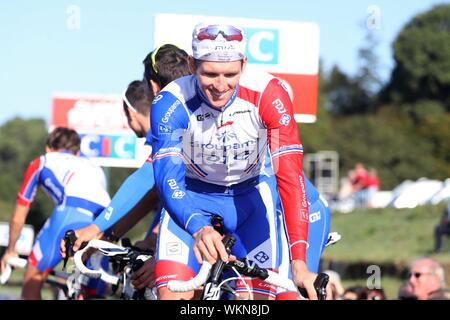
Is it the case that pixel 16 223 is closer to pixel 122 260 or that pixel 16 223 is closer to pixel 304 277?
pixel 122 260

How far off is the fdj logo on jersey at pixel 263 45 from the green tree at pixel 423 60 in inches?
2801

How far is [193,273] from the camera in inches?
251

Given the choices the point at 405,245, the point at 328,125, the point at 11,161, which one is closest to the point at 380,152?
the point at 328,125

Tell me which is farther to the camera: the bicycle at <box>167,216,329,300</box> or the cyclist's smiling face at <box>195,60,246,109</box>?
the cyclist's smiling face at <box>195,60,246,109</box>

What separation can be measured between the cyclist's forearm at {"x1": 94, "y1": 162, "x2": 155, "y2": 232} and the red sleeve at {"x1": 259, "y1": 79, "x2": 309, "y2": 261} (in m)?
1.51

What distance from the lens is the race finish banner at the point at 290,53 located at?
39.9 ft

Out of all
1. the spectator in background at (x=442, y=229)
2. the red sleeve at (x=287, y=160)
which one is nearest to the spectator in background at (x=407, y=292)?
the red sleeve at (x=287, y=160)

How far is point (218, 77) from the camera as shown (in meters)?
5.94

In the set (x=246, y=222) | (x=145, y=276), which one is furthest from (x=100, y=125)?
(x=246, y=222)

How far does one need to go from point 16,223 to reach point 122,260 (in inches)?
144

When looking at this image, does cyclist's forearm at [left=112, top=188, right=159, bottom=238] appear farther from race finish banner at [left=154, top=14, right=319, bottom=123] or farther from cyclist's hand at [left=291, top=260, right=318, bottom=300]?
race finish banner at [left=154, top=14, right=319, bottom=123]

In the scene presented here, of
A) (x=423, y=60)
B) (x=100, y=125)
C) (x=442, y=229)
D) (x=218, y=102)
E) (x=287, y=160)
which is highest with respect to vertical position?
(x=218, y=102)

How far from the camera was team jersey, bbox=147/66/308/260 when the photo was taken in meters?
5.89

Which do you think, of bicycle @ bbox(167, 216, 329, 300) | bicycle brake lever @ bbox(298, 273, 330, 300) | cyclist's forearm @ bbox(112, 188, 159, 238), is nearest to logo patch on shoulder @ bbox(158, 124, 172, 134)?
bicycle @ bbox(167, 216, 329, 300)
